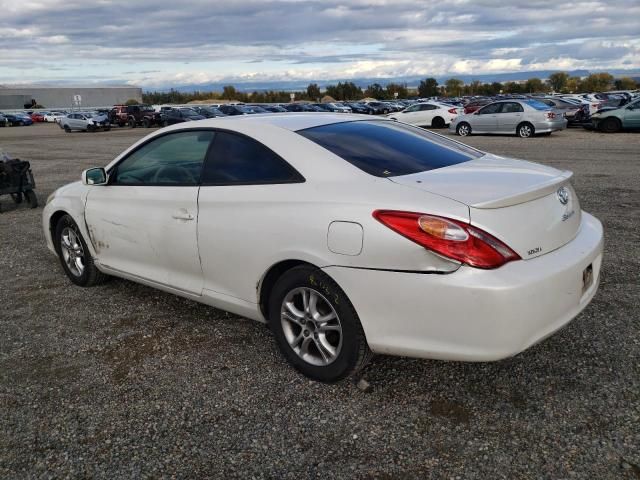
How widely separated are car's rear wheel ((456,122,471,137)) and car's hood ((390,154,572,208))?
21007 mm

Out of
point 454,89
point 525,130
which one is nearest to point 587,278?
point 525,130

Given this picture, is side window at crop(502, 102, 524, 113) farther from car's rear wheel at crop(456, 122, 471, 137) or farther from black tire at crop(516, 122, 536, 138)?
car's rear wheel at crop(456, 122, 471, 137)

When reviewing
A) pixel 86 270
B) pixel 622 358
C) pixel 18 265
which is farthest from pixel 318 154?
pixel 18 265

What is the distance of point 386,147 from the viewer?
3.70 m

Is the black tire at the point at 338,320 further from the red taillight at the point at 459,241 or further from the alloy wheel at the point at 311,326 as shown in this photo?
the red taillight at the point at 459,241

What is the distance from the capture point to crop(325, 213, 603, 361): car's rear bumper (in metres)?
2.72

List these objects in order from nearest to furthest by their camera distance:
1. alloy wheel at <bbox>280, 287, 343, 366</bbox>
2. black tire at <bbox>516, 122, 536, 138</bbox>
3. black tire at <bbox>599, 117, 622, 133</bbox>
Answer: alloy wheel at <bbox>280, 287, 343, 366</bbox>
black tire at <bbox>516, 122, 536, 138</bbox>
black tire at <bbox>599, 117, 622, 133</bbox>

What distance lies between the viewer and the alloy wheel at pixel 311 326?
10.7 ft

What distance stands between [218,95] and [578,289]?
110970 mm

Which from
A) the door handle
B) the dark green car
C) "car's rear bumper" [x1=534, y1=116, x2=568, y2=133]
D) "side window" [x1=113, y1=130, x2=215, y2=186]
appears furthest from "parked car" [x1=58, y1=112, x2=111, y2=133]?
the door handle

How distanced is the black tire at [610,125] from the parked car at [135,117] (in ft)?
94.9

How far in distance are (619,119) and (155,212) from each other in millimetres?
21757

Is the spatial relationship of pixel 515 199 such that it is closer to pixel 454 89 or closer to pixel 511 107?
pixel 511 107

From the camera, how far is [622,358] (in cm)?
359
